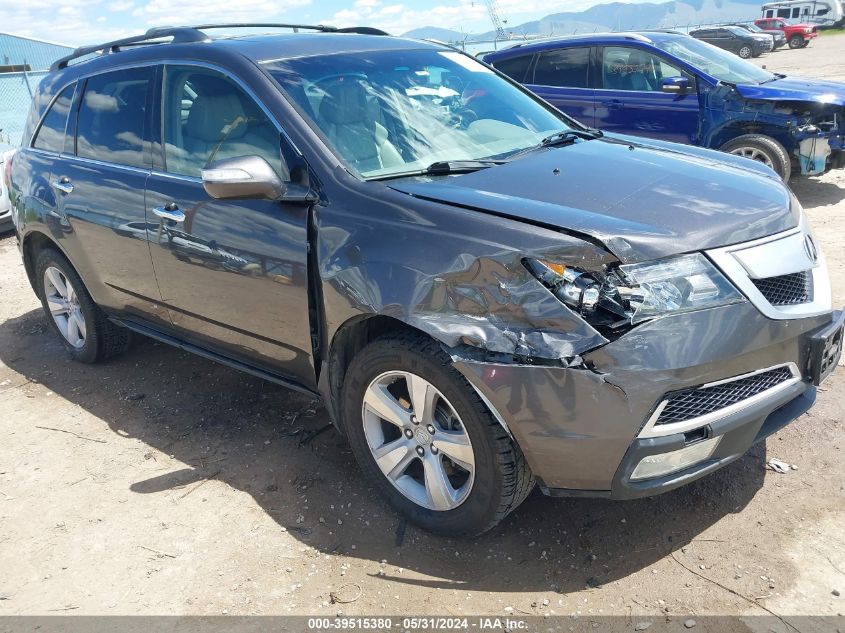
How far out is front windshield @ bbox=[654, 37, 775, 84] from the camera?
307 inches

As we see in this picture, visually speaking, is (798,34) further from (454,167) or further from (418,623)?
(418,623)

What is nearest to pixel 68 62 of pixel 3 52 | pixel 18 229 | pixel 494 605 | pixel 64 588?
pixel 18 229

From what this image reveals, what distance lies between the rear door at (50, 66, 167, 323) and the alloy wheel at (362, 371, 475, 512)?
1665 mm

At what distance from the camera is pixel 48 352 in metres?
5.45

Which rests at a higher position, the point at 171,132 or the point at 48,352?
the point at 171,132

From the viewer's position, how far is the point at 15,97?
15.3 meters

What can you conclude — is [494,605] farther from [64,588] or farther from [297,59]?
[297,59]

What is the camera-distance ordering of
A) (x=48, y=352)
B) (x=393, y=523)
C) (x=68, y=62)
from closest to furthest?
(x=393, y=523) < (x=68, y=62) < (x=48, y=352)

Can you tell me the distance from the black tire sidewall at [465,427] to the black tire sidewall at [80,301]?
250 centimetres

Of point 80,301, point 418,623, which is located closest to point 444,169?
point 418,623

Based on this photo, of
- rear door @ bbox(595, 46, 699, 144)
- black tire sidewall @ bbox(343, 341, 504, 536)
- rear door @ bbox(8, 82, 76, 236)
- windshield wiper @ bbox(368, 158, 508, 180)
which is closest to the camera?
black tire sidewall @ bbox(343, 341, 504, 536)

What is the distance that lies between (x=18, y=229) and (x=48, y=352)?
3.07 feet

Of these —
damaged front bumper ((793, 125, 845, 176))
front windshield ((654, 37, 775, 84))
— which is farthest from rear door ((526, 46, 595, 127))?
damaged front bumper ((793, 125, 845, 176))

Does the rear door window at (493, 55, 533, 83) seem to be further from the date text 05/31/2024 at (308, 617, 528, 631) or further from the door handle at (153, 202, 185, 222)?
the date text 05/31/2024 at (308, 617, 528, 631)
